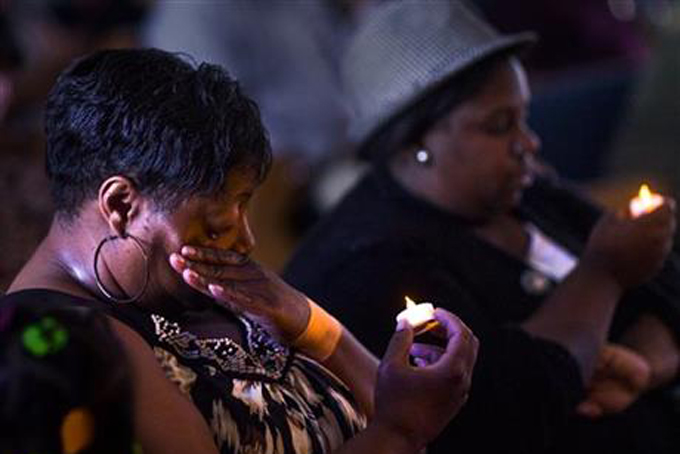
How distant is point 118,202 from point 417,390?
472 millimetres

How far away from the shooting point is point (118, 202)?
1778mm

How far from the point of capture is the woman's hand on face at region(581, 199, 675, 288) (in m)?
2.55

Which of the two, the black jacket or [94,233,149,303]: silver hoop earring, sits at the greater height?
[94,233,149,303]: silver hoop earring

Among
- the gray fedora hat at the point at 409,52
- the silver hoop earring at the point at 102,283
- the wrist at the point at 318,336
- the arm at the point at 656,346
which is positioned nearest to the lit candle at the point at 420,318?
the wrist at the point at 318,336

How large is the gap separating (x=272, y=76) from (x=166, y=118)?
10.9ft

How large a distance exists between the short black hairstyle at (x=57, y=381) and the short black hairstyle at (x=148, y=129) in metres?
0.34

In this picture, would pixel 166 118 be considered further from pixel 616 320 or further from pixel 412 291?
pixel 616 320

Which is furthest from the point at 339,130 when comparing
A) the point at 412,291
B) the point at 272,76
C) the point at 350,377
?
the point at 350,377

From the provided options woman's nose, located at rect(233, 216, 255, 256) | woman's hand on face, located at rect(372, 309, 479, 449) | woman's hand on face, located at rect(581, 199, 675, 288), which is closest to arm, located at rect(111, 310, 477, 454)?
woman's hand on face, located at rect(372, 309, 479, 449)

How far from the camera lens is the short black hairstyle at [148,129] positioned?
5.80 ft

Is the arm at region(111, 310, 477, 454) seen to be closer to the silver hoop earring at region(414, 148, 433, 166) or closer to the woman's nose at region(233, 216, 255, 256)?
the woman's nose at region(233, 216, 255, 256)

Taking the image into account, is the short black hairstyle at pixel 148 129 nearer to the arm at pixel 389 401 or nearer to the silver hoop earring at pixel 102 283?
the silver hoop earring at pixel 102 283

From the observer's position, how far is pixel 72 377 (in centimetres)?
139

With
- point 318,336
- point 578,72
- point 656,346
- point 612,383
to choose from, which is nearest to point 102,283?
point 318,336
